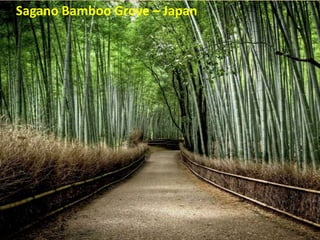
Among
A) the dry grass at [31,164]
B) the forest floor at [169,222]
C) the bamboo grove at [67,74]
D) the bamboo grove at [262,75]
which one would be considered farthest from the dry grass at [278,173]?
the bamboo grove at [67,74]

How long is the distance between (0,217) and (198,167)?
9.49m

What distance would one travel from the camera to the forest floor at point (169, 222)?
14.0 ft

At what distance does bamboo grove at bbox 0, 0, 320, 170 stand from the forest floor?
132 centimetres

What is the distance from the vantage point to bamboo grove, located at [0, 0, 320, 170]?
19.8ft

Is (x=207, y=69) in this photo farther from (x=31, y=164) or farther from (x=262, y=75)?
(x=31, y=164)

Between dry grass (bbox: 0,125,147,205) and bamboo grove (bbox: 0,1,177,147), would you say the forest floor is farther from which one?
bamboo grove (bbox: 0,1,177,147)

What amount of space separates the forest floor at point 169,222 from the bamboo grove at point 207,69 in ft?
4.33

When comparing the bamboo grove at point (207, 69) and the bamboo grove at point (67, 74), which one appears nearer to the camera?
the bamboo grove at point (207, 69)

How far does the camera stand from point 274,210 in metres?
5.50

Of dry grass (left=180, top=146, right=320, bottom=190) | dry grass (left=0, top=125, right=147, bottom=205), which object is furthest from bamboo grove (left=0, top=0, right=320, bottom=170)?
dry grass (left=0, top=125, right=147, bottom=205)

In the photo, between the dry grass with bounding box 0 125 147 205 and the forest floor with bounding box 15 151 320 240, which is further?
the forest floor with bounding box 15 151 320 240

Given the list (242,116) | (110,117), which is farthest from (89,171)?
(110,117)

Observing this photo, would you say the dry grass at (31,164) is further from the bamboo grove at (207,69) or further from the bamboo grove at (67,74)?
the bamboo grove at (207,69)

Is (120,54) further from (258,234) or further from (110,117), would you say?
(258,234)
